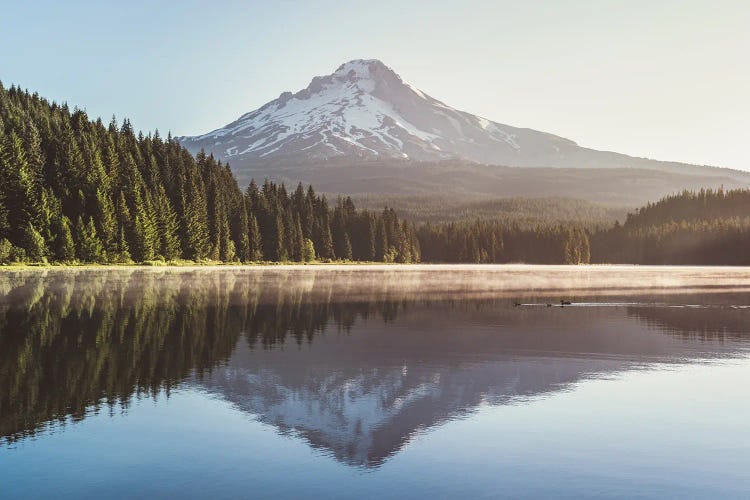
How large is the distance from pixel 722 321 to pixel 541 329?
44.3 feet

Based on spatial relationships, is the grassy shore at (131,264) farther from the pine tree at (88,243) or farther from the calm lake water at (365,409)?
the calm lake water at (365,409)

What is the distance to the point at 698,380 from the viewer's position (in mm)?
25594

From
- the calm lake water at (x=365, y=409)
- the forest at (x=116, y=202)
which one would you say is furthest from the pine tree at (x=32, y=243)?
the calm lake water at (x=365, y=409)

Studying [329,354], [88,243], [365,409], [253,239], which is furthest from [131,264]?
[365,409]

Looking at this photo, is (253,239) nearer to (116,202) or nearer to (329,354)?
(116,202)

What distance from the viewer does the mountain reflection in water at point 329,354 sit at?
63.9ft

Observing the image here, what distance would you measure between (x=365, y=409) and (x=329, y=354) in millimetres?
10103

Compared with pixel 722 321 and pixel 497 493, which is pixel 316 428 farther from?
pixel 722 321

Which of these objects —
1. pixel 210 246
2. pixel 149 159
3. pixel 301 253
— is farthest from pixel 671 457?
pixel 301 253

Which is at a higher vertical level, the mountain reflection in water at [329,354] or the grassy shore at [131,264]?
the grassy shore at [131,264]

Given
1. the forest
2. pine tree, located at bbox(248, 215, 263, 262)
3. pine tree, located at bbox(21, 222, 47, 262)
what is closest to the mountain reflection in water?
pine tree, located at bbox(21, 222, 47, 262)

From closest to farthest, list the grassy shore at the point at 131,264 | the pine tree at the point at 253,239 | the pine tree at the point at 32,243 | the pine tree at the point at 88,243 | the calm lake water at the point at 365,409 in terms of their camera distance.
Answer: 1. the calm lake water at the point at 365,409
2. the grassy shore at the point at 131,264
3. the pine tree at the point at 32,243
4. the pine tree at the point at 88,243
5. the pine tree at the point at 253,239

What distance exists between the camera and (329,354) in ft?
98.7

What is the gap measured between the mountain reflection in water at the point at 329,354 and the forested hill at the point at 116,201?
5278cm
